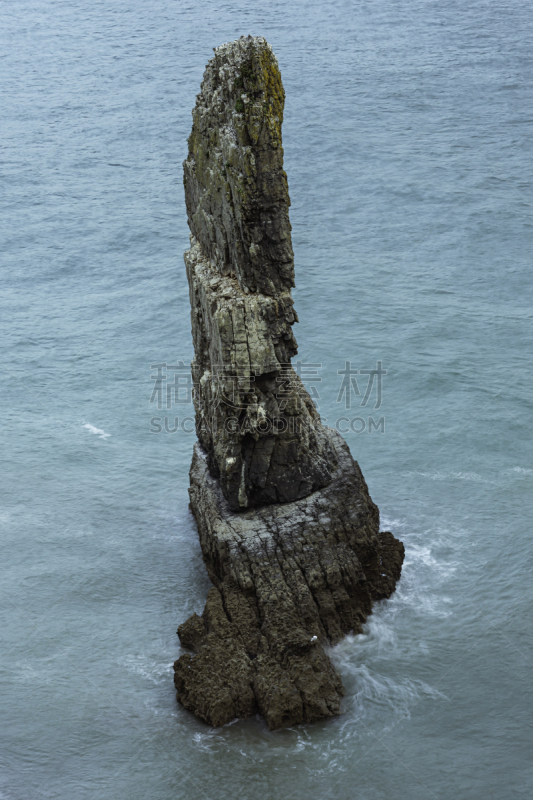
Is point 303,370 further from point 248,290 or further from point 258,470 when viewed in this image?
point 248,290

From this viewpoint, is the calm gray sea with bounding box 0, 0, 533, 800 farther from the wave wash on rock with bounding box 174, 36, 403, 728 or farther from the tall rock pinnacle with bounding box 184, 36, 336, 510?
the tall rock pinnacle with bounding box 184, 36, 336, 510

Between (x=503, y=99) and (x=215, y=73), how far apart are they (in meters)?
18.4

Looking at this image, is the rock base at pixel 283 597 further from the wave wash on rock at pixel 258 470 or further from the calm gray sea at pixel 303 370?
the calm gray sea at pixel 303 370

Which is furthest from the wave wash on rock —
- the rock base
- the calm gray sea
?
the calm gray sea

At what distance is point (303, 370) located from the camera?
18.1 m

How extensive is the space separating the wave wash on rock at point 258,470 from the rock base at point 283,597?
16 millimetres

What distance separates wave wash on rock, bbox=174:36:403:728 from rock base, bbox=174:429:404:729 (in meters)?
0.02

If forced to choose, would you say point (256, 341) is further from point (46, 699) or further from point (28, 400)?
point (28, 400)

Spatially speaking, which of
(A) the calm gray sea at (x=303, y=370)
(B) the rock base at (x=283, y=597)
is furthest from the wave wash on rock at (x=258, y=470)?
(A) the calm gray sea at (x=303, y=370)

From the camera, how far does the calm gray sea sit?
10.2 metres

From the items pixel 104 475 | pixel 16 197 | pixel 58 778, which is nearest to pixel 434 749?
pixel 58 778

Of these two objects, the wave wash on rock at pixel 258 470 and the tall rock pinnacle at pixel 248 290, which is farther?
the tall rock pinnacle at pixel 248 290

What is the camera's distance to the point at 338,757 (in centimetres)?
982

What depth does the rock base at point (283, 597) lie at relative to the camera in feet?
33.9
